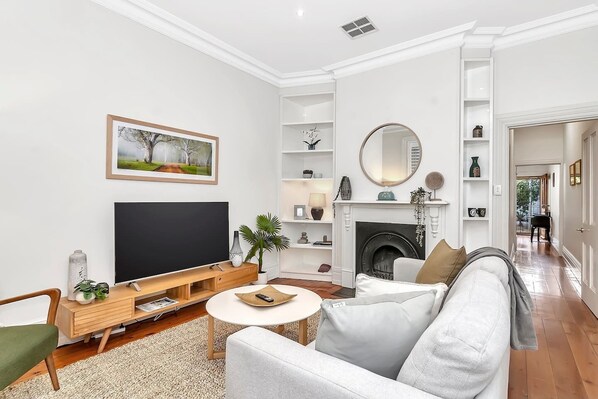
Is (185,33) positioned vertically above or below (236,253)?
above

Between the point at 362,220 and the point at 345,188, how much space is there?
47 centimetres

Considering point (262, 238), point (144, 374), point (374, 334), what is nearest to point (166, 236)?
point (144, 374)

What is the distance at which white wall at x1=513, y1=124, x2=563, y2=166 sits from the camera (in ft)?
21.0

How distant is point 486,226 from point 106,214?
12.7ft

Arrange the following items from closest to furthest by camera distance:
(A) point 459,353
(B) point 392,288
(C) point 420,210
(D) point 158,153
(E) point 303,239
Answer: (A) point 459,353 < (B) point 392,288 < (D) point 158,153 < (C) point 420,210 < (E) point 303,239

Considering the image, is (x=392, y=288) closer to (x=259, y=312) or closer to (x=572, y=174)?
(x=259, y=312)

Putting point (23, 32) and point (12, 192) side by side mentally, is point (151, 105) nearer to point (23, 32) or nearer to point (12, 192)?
point (23, 32)

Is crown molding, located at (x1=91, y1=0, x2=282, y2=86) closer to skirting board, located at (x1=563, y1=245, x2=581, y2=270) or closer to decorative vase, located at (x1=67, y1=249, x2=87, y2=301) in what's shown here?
decorative vase, located at (x1=67, y1=249, x2=87, y2=301)

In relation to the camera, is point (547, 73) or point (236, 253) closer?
point (547, 73)

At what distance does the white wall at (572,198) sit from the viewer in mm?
5234

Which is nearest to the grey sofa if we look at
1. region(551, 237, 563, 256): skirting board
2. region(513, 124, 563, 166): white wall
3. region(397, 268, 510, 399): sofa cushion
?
region(397, 268, 510, 399): sofa cushion

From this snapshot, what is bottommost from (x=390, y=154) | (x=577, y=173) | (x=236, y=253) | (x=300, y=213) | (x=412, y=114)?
(x=236, y=253)

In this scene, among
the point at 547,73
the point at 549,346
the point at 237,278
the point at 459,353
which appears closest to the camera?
the point at 459,353

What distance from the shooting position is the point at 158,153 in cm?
322
